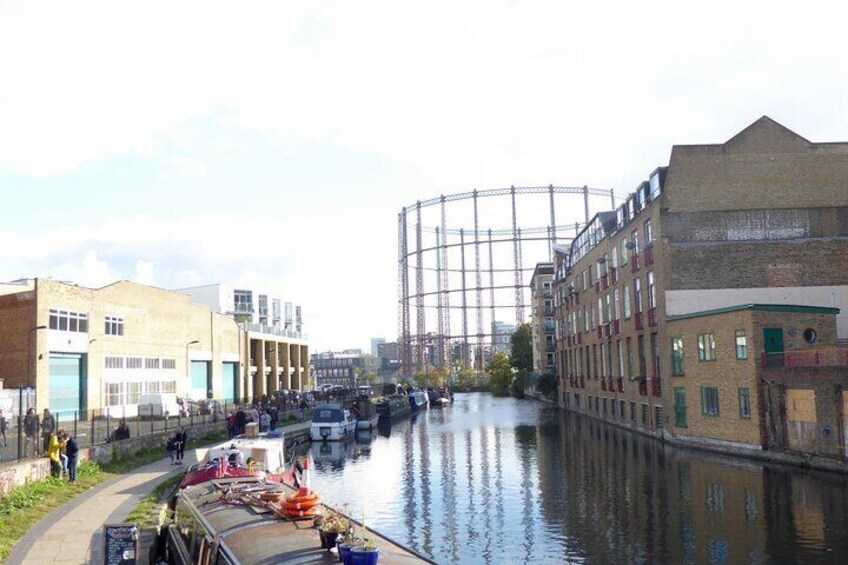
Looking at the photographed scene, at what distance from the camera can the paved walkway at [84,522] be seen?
17.4 meters

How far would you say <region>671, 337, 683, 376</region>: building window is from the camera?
4269cm

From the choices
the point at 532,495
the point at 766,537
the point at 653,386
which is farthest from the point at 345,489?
the point at 653,386

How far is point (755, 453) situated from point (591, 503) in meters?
12.1

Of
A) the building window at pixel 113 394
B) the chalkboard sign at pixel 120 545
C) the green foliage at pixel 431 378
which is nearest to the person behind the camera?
the chalkboard sign at pixel 120 545

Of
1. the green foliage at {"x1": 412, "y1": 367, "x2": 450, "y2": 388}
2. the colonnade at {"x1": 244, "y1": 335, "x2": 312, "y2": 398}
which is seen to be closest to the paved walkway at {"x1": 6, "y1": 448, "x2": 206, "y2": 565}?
the colonnade at {"x1": 244, "y1": 335, "x2": 312, "y2": 398}

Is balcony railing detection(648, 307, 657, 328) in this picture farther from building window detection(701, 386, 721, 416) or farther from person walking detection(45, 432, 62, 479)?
person walking detection(45, 432, 62, 479)

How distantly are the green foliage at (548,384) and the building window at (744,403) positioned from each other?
58014 millimetres

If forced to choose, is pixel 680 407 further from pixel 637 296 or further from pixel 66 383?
pixel 66 383

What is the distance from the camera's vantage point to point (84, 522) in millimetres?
21375

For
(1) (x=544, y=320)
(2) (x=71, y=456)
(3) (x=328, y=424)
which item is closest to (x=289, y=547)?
(2) (x=71, y=456)

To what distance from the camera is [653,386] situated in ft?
153

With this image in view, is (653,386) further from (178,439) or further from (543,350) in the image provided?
(543,350)

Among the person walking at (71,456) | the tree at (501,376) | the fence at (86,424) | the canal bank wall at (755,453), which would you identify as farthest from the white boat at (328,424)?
the tree at (501,376)

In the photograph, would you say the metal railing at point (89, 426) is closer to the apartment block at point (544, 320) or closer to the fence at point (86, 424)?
the fence at point (86, 424)
